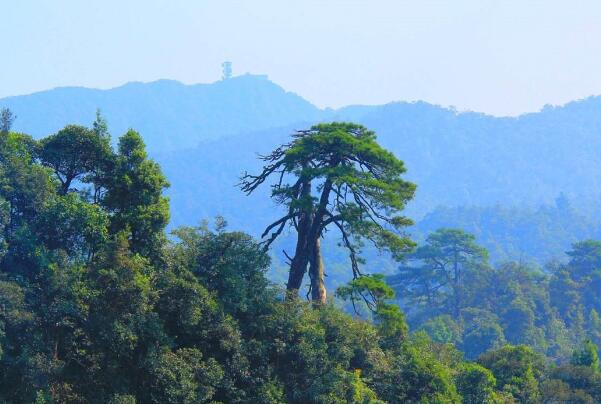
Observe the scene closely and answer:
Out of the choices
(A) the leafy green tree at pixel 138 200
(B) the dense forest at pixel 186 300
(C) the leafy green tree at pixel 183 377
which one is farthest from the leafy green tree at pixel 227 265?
(C) the leafy green tree at pixel 183 377

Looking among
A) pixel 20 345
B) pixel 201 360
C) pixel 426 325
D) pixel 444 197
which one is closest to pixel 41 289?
pixel 20 345

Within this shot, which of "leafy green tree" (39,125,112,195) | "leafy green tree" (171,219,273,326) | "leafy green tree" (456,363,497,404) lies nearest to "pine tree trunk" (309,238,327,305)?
"leafy green tree" (171,219,273,326)

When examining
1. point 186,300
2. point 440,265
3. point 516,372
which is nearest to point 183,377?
point 186,300

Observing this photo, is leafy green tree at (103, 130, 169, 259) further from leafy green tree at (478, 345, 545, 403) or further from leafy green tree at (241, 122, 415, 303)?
leafy green tree at (478, 345, 545, 403)

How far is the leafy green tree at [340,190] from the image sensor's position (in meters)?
17.8

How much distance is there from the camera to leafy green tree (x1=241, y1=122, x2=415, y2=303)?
1780cm

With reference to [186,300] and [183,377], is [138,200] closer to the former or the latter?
[186,300]

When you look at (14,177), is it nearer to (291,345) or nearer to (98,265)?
(98,265)

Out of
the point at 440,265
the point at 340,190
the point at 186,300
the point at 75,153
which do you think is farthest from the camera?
the point at 440,265

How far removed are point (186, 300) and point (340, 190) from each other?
5.18 metres

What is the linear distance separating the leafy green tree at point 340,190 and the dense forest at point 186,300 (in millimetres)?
39

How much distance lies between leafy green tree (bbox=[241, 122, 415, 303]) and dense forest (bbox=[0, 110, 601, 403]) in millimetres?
39

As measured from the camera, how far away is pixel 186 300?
14.7m

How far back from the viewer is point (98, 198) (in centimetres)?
1653
